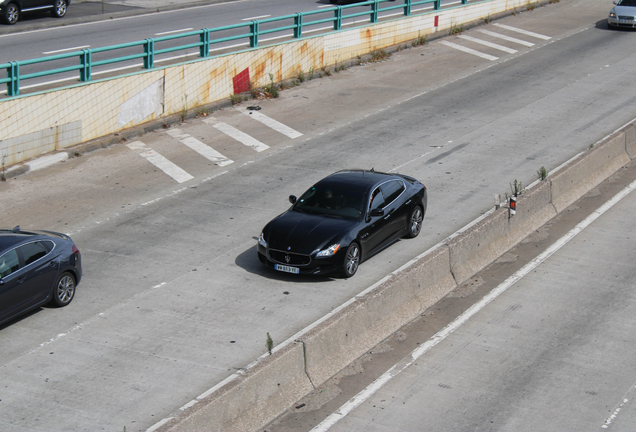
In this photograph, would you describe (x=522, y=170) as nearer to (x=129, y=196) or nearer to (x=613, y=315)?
(x=613, y=315)

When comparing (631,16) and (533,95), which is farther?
(631,16)

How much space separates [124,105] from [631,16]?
77.2 feet

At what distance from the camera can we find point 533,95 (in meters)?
25.4

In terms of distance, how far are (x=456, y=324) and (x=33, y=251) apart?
6408mm

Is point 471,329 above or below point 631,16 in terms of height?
below

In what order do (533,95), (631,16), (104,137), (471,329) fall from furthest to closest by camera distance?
(631,16)
(533,95)
(104,137)
(471,329)

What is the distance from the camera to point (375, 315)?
11203 mm

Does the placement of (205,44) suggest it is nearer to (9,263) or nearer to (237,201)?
(237,201)

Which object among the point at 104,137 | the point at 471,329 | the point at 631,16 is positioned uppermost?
the point at 631,16

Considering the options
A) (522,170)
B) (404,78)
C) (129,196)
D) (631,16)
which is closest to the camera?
(129,196)

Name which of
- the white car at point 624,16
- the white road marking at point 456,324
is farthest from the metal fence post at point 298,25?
the white car at point 624,16

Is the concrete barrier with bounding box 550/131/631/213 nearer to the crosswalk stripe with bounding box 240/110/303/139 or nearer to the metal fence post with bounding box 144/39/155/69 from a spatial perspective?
the crosswalk stripe with bounding box 240/110/303/139

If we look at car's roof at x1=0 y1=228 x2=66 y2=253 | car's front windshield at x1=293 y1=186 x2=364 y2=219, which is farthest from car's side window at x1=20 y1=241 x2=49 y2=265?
car's front windshield at x1=293 y1=186 x2=364 y2=219

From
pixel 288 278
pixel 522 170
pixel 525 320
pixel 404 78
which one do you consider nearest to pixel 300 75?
pixel 404 78
